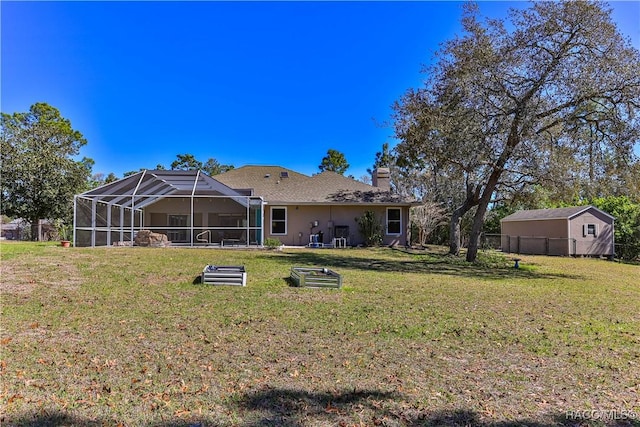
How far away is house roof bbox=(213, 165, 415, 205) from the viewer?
20.8 meters

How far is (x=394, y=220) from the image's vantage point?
21.4 metres

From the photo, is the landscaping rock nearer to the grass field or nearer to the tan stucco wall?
the tan stucco wall

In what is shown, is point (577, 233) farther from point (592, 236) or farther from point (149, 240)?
point (149, 240)

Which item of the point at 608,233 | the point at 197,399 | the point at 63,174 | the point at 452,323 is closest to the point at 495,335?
the point at 452,323

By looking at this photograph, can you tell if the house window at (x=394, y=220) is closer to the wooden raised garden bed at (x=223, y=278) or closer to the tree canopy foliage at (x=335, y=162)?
the wooden raised garden bed at (x=223, y=278)

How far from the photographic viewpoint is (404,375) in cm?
384

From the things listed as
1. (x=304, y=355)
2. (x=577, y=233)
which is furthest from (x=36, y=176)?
(x=577, y=233)

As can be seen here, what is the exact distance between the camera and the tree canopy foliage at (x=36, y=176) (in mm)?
21719

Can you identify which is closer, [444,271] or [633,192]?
[444,271]

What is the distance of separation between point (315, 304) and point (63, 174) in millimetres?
22487

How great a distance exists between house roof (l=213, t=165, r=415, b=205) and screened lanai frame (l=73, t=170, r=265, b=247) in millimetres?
1717

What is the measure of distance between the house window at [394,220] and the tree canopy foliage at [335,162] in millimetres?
23768

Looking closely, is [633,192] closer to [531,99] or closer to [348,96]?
[531,99]

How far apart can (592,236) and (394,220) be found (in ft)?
40.8
